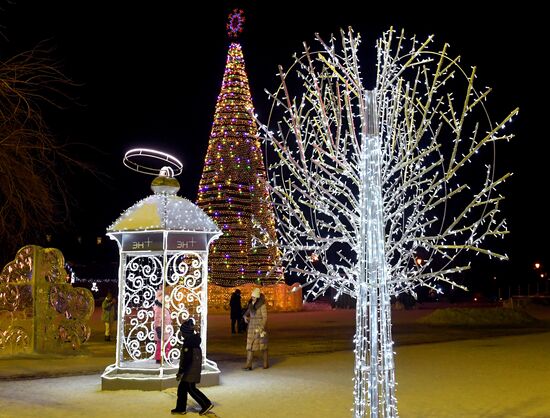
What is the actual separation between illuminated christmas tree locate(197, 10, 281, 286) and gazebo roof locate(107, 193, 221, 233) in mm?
22497

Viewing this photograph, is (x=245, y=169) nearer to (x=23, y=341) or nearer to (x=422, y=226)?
(x=23, y=341)

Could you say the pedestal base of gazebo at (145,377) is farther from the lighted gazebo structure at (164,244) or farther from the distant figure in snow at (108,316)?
the distant figure in snow at (108,316)

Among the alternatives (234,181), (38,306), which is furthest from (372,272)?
(234,181)

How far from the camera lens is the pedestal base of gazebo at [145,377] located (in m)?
11.6

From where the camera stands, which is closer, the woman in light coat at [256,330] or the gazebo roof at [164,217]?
the gazebo roof at [164,217]

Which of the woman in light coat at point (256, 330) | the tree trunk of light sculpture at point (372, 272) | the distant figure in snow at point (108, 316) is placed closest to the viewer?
the tree trunk of light sculpture at point (372, 272)

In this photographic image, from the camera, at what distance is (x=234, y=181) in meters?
35.9

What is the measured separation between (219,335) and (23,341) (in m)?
8.04

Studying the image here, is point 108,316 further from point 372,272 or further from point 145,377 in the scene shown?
point 372,272

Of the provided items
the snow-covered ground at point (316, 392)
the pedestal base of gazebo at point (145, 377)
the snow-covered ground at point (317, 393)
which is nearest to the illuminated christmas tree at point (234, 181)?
the snow-covered ground at point (316, 392)

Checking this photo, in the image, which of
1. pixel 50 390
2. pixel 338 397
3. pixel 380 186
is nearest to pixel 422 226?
pixel 380 186

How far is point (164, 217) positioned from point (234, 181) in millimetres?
23568

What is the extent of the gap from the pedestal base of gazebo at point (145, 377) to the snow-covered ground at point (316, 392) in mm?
214

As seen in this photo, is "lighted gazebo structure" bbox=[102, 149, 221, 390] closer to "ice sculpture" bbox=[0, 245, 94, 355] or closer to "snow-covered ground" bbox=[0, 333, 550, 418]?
"snow-covered ground" bbox=[0, 333, 550, 418]
